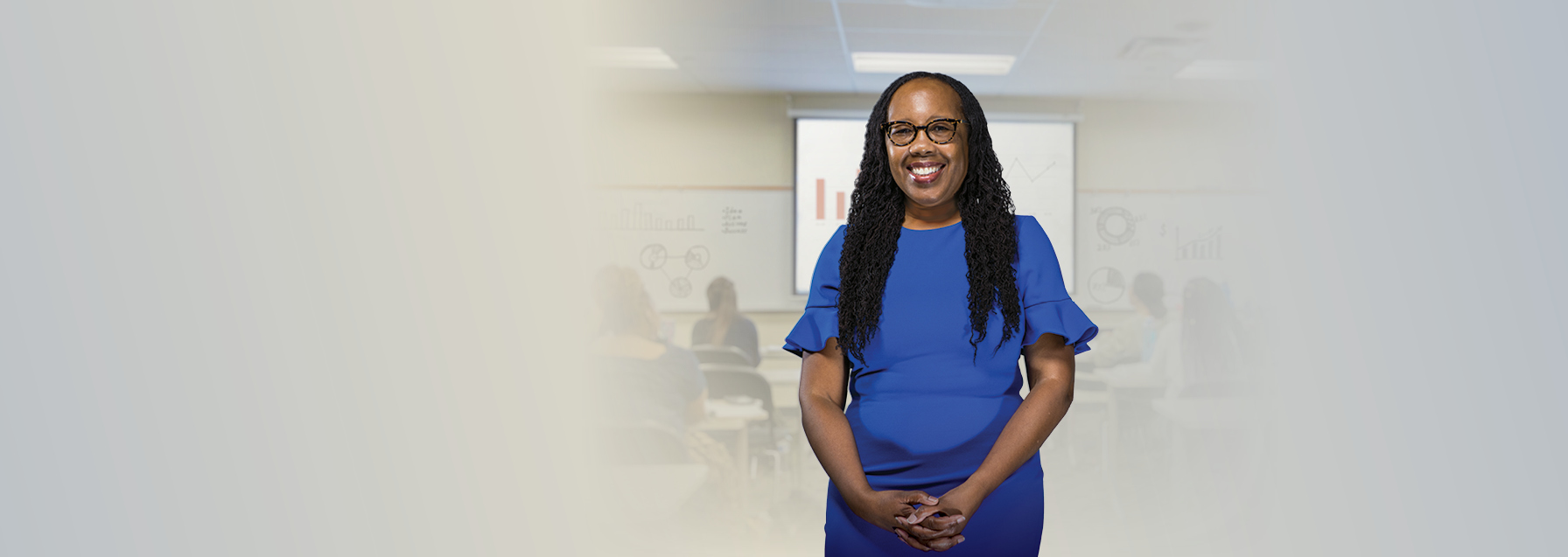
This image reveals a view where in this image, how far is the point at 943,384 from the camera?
1.08 meters

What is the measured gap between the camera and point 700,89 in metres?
4.19

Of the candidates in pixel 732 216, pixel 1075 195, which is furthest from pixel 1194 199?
pixel 732 216

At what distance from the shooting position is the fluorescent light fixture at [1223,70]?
3.30 meters

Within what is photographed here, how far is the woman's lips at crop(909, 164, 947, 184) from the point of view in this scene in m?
1.10

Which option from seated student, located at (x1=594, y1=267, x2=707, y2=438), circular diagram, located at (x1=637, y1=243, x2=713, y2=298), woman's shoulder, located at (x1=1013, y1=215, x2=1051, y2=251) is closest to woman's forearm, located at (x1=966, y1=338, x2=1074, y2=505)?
woman's shoulder, located at (x1=1013, y1=215, x2=1051, y2=251)

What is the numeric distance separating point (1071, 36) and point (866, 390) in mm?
3066

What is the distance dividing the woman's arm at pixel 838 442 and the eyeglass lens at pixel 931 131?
10.1 inches

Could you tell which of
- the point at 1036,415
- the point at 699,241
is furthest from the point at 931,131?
the point at 699,241

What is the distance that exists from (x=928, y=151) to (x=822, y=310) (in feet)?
0.76

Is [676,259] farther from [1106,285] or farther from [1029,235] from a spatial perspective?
[1029,235]

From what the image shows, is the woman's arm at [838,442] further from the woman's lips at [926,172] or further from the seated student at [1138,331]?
the seated student at [1138,331]

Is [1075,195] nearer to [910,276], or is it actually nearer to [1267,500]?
[1267,500]

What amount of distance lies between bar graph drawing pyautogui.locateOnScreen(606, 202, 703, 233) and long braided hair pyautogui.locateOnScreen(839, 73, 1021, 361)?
94.7 inches

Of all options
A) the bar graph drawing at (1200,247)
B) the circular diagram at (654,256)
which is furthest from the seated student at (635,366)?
the bar graph drawing at (1200,247)
